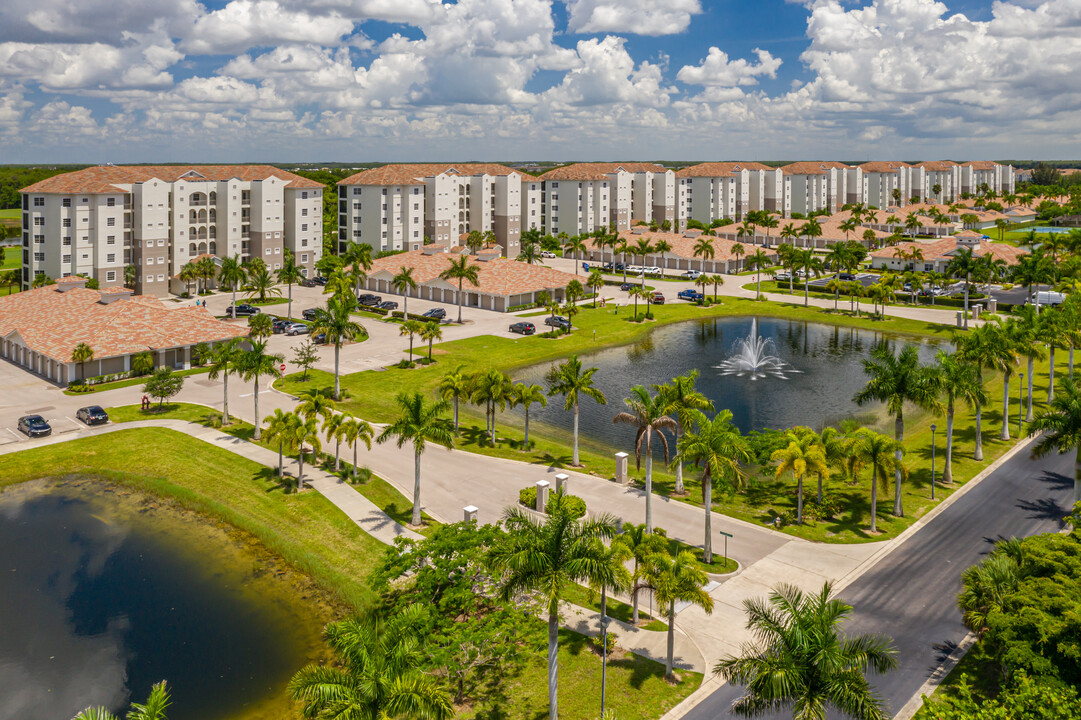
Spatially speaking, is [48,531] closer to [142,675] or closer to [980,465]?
[142,675]

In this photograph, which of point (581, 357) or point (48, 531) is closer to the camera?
point (48, 531)

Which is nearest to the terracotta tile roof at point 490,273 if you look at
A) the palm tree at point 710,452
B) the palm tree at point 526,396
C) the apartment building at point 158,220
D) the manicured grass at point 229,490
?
the apartment building at point 158,220

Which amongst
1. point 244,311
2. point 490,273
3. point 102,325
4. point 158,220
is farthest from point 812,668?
point 158,220

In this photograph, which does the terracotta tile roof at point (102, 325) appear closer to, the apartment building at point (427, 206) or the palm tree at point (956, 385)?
the apartment building at point (427, 206)

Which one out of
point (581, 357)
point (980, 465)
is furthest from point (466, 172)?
point (980, 465)

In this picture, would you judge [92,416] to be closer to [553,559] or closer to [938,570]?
[553,559]

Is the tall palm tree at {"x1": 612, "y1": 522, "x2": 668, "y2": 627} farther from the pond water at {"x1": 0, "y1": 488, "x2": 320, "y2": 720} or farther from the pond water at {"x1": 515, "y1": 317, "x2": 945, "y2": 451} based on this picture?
the pond water at {"x1": 515, "y1": 317, "x2": 945, "y2": 451}
